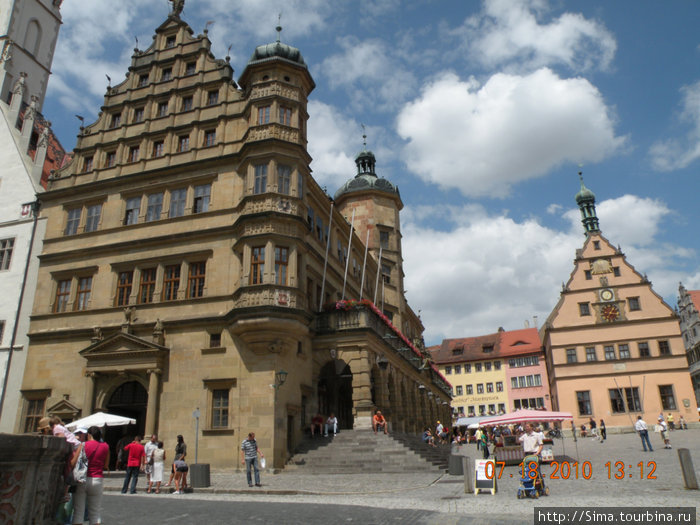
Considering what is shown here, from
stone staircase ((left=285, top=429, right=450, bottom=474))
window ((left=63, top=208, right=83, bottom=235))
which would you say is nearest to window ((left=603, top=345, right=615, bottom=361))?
stone staircase ((left=285, top=429, right=450, bottom=474))

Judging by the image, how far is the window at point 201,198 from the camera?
26.8m

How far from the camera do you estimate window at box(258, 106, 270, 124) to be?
1038 inches

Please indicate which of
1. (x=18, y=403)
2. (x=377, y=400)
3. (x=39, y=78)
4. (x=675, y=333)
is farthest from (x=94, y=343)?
(x=675, y=333)

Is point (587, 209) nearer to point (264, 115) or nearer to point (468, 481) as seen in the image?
point (264, 115)

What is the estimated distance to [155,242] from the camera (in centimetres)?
2673

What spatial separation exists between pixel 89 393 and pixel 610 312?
49216mm

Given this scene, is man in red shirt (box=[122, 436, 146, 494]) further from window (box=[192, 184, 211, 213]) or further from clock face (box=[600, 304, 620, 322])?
clock face (box=[600, 304, 620, 322])

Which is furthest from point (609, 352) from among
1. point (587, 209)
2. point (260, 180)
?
point (260, 180)

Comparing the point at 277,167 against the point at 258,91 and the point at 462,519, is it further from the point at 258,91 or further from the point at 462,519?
the point at 462,519

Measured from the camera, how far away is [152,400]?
2358 centimetres

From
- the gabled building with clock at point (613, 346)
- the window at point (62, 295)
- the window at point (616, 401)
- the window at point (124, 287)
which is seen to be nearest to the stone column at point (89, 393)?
the window at point (124, 287)

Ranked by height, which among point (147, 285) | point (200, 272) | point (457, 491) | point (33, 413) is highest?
point (200, 272)

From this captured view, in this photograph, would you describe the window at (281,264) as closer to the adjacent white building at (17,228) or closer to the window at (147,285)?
the window at (147,285)

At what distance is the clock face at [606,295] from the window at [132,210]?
154 ft
